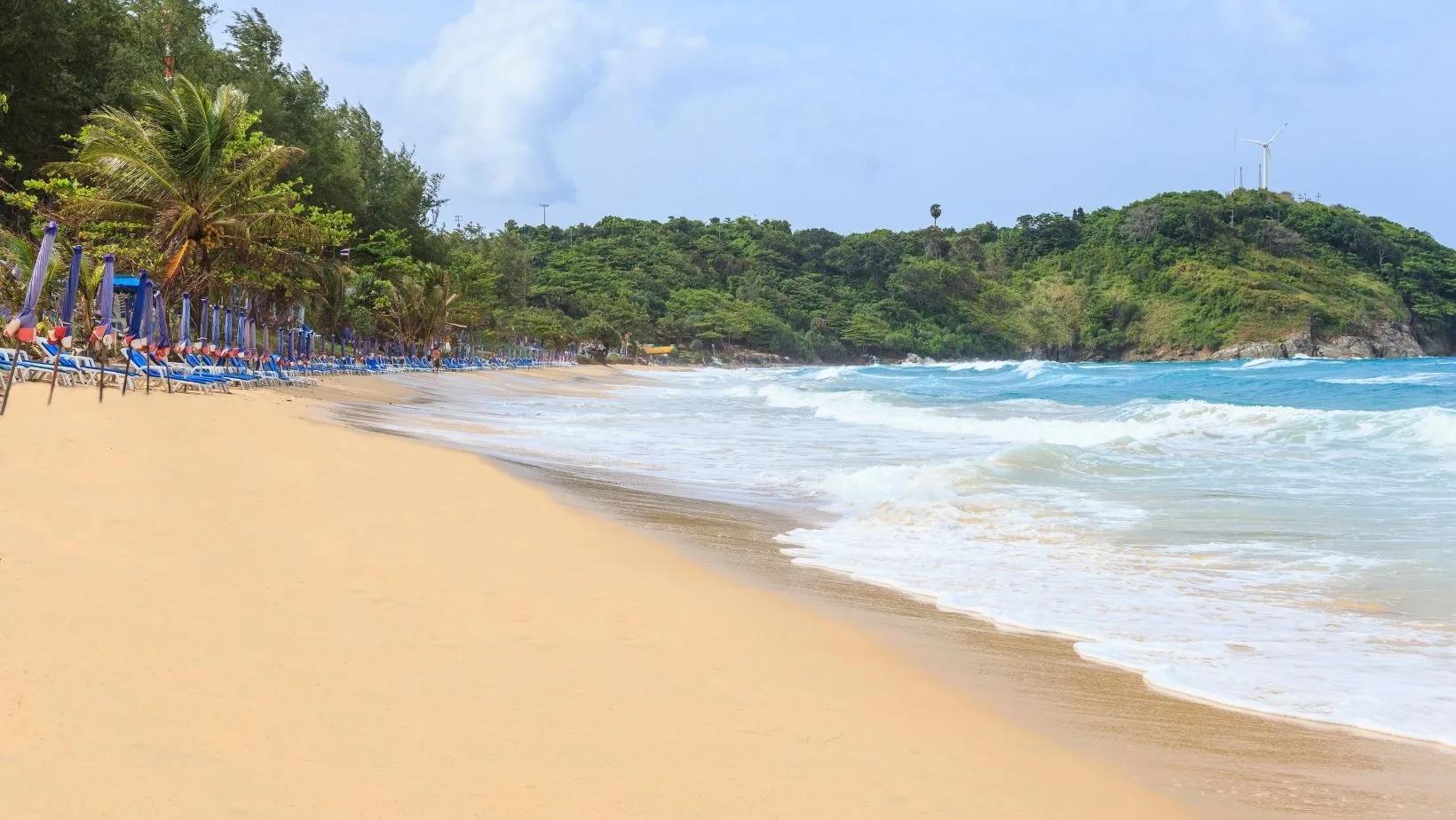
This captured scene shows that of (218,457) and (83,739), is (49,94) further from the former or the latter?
(83,739)

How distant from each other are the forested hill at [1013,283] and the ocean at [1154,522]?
69001mm

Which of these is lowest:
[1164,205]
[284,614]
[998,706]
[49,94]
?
[998,706]

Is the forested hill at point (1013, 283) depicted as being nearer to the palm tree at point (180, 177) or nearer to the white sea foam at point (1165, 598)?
the palm tree at point (180, 177)

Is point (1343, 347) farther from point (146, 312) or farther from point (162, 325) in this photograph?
point (146, 312)

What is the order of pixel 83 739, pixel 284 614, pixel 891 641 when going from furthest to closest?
pixel 891 641
pixel 284 614
pixel 83 739

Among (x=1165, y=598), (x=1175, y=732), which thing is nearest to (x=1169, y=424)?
(x=1165, y=598)

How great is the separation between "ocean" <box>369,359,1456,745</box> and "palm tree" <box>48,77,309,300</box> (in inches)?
210

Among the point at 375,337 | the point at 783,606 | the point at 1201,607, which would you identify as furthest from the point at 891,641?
the point at 375,337

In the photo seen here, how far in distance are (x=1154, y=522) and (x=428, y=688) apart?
7.04 m

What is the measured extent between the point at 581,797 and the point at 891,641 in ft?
8.36

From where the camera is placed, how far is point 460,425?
1745 cm

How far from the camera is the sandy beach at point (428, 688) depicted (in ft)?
8.84

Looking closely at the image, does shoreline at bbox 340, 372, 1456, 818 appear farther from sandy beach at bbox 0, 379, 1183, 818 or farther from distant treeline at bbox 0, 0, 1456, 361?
distant treeline at bbox 0, 0, 1456, 361

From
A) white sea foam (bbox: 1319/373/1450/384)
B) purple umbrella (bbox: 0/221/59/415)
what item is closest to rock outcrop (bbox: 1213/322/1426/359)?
white sea foam (bbox: 1319/373/1450/384)
